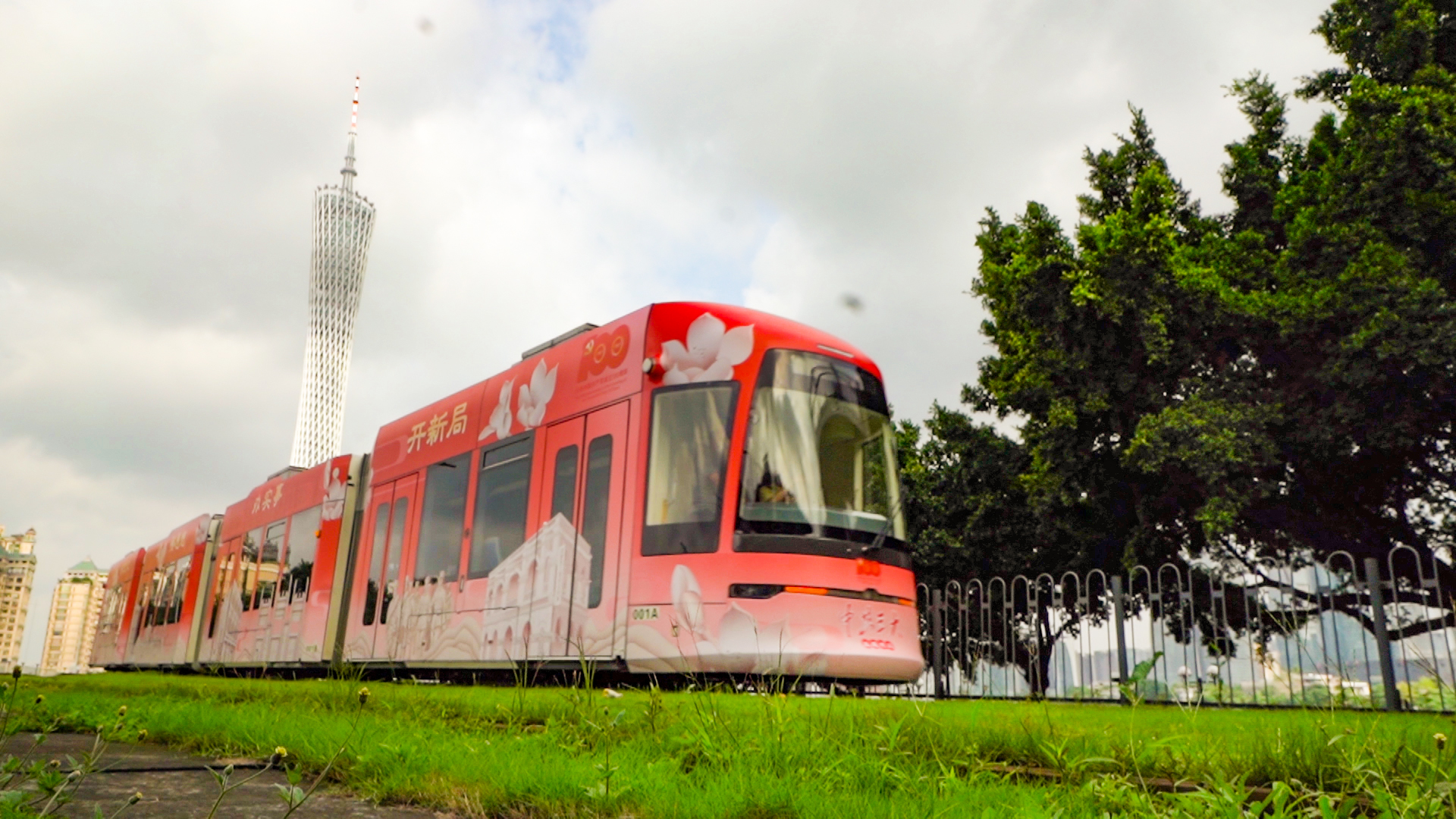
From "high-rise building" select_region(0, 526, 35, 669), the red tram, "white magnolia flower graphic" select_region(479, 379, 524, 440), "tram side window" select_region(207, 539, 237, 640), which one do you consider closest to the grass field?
the red tram

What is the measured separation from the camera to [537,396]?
1005 centimetres

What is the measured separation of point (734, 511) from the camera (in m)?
7.94

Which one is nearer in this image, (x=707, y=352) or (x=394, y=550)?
(x=707, y=352)

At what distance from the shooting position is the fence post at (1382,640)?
806cm

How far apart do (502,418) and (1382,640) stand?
8051 mm

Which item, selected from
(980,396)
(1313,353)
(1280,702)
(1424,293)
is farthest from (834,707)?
(980,396)

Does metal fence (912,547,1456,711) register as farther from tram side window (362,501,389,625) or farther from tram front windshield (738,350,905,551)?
tram side window (362,501,389,625)

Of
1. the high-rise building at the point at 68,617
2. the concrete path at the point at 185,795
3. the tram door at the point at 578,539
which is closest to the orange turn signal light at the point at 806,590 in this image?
the tram door at the point at 578,539

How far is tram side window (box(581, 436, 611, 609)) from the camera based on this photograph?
27.8ft

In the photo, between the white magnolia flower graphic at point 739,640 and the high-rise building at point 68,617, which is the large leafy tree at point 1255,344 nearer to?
the white magnolia flower graphic at point 739,640

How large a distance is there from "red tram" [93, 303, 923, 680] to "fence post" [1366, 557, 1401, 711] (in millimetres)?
3601

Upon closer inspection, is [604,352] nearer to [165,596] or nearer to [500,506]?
[500,506]

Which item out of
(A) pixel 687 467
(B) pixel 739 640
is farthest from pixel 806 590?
(A) pixel 687 467

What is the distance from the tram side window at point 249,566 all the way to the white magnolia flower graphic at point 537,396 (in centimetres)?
851
